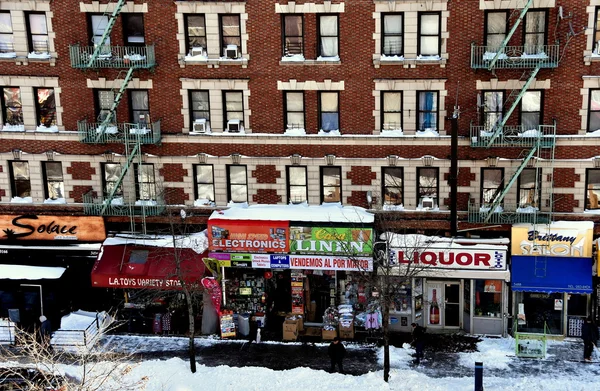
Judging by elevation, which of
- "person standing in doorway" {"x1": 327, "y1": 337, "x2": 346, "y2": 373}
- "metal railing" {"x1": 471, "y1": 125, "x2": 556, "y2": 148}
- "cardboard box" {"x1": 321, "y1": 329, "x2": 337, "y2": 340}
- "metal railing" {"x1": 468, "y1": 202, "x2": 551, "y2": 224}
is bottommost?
"cardboard box" {"x1": 321, "y1": 329, "x2": 337, "y2": 340}

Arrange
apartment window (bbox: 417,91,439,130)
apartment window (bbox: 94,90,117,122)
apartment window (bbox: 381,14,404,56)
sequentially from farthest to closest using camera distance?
apartment window (bbox: 94,90,117,122) < apartment window (bbox: 417,91,439,130) < apartment window (bbox: 381,14,404,56)

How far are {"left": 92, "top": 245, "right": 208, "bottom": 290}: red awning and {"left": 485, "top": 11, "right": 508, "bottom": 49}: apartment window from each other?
44.4 ft

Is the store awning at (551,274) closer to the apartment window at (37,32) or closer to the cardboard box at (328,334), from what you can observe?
the cardboard box at (328,334)

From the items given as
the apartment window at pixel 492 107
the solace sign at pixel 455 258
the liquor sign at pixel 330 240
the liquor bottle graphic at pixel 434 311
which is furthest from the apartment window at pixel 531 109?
the liquor bottle graphic at pixel 434 311

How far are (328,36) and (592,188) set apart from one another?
1150 centimetres

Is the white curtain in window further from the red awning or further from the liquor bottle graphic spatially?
the liquor bottle graphic

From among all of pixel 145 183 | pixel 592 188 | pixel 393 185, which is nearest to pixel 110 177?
pixel 145 183

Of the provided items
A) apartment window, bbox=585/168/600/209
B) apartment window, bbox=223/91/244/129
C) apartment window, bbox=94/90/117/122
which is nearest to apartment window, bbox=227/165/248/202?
apartment window, bbox=223/91/244/129

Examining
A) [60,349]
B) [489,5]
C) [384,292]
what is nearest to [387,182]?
[384,292]

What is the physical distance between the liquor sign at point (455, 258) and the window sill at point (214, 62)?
9.30 metres

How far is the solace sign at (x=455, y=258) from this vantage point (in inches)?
945

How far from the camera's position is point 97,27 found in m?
24.9

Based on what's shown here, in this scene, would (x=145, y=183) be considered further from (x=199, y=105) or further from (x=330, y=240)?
(x=330, y=240)

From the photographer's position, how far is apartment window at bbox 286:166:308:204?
2556 centimetres
